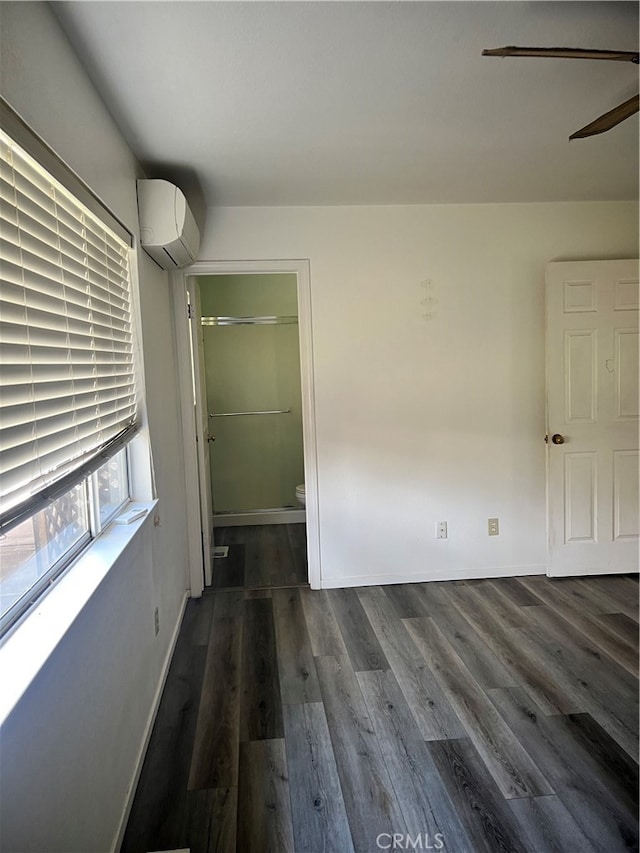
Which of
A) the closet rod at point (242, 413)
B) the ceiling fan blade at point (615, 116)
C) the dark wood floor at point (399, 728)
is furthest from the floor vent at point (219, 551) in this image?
the ceiling fan blade at point (615, 116)

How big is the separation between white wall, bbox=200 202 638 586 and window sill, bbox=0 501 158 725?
5.66 ft

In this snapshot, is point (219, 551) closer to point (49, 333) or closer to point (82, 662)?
point (82, 662)

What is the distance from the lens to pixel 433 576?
3.21 metres

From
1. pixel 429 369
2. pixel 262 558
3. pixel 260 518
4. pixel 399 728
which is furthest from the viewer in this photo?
pixel 260 518

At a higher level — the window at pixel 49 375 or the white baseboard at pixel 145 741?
the window at pixel 49 375

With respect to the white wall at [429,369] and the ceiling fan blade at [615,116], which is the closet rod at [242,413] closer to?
the white wall at [429,369]

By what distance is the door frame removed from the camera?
296 centimetres

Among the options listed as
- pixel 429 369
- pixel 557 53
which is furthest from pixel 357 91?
pixel 429 369

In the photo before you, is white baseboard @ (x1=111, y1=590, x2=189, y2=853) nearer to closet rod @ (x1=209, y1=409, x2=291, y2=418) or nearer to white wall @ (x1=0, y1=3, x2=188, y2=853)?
white wall @ (x1=0, y1=3, x2=188, y2=853)

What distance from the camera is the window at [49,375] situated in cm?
102

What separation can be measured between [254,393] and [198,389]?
147cm

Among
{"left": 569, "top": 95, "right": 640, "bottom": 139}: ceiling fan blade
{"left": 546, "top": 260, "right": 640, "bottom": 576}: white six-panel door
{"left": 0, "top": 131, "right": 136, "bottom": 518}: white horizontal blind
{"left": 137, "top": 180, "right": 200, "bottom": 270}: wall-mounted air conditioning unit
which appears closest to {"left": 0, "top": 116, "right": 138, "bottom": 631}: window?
{"left": 0, "top": 131, "right": 136, "bottom": 518}: white horizontal blind

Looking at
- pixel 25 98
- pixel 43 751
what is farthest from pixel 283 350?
pixel 43 751

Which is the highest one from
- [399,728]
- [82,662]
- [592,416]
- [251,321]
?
[251,321]
